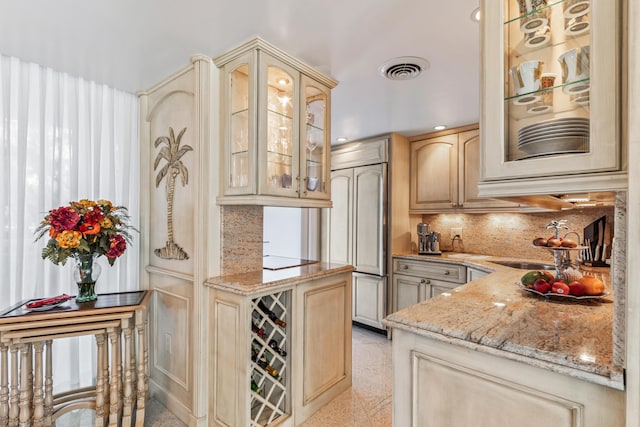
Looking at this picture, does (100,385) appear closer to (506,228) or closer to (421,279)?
(421,279)

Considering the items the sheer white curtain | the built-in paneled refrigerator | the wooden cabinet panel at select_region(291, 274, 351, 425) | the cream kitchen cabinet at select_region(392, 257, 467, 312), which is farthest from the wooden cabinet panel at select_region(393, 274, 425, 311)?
the sheer white curtain

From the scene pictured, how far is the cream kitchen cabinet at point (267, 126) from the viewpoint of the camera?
69.4 inches

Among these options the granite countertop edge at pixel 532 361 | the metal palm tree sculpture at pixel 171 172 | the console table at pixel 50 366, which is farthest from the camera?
the metal palm tree sculpture at pixel 171 172

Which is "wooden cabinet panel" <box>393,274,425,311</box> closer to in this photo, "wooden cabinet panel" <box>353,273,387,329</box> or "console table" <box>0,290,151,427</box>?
"wooden cabinet panel" <box>353,273,387,329</box>

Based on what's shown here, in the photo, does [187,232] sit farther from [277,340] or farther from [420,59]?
[420,59]

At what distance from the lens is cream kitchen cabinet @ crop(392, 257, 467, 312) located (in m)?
3.12

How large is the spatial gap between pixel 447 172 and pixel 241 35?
2.66m

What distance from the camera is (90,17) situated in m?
1.51

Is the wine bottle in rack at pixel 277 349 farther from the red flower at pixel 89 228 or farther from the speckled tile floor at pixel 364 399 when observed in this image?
the red flower at pixel 89 228

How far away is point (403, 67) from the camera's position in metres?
2.01

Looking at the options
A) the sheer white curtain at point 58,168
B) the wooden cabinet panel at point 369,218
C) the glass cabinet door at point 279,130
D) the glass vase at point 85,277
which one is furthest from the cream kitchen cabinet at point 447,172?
the glass vase at point 85,277

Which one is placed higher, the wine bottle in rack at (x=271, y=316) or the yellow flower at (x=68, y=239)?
the yellow flower at (x=68, y=239)

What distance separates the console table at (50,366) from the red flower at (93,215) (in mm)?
486

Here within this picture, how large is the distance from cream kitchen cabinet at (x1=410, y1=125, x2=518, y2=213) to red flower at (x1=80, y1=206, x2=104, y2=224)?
10.2 feet
